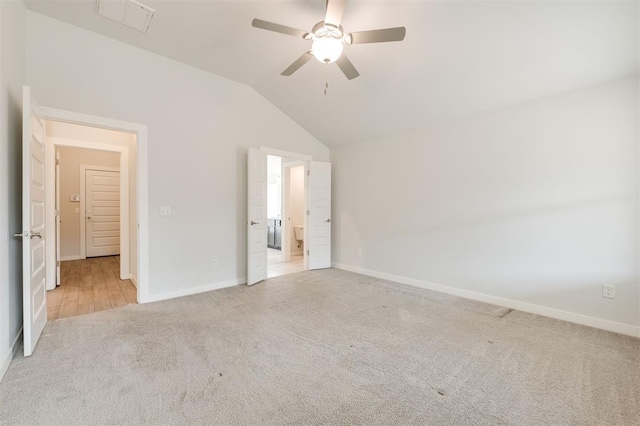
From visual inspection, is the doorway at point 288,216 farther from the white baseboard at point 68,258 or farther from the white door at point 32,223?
the white baseboard at point 68,258

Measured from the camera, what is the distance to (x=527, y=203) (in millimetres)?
3215

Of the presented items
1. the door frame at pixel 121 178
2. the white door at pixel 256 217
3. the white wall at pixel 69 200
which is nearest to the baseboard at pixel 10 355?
the door frame at pixel 121 178

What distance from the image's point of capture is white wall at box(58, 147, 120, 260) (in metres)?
6.22

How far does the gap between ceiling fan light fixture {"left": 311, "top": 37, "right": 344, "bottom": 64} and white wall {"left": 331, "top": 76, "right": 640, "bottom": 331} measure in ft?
7.73

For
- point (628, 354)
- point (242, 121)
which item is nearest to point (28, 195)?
point (242, 121)

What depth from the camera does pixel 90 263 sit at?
5902 mm

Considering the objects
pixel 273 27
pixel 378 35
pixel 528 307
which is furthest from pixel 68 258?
pixel 528 307

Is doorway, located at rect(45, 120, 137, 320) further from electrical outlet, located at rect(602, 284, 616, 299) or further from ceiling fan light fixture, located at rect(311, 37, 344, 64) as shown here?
electrical outlet, located at rect(602, 284, 616, 299)

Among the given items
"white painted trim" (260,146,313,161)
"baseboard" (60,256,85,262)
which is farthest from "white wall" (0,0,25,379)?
"baseboard" (60,256,85,262)

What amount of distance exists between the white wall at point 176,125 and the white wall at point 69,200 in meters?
3.73

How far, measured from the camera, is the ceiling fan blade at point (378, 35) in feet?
6.58

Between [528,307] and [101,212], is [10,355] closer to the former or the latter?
[528,307]

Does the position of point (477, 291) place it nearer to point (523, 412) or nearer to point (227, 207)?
point (523, 412)

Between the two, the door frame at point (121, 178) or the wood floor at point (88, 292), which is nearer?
the wood floor at point (88, 292)
